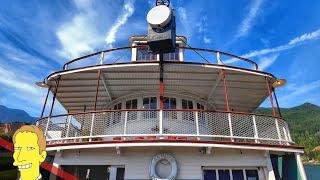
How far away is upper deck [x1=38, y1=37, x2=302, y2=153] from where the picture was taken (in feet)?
39.9

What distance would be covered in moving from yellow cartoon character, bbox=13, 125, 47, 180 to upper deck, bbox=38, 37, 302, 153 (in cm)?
154

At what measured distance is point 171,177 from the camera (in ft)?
36.6

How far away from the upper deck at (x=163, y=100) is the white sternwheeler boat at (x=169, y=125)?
49 millimetres

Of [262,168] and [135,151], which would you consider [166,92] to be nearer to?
[135,151]

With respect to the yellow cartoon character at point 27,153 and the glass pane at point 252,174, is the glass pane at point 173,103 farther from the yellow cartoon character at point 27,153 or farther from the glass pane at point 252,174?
the yellow cartoon character at point 27,153

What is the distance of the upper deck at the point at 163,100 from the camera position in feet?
39.9

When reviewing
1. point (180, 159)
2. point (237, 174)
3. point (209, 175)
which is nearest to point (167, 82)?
point (180, 159)

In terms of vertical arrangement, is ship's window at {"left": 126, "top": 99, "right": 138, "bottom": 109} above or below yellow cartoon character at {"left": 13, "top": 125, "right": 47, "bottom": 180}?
above

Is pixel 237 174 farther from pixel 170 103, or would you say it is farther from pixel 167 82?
pixel 167 82

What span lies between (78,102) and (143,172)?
9.21 metres

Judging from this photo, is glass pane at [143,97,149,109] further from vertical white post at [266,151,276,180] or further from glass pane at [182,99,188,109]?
vertical white post at [266,151,276,180]

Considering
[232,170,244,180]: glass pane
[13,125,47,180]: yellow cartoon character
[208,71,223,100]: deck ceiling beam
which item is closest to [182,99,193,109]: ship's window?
[208,71,223,100]: deck ceiling beam

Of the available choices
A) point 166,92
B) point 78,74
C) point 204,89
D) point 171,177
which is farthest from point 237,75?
point 78,74

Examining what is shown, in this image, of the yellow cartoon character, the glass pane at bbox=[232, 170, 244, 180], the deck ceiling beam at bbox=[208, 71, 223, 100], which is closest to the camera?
the yellow cartoon character
